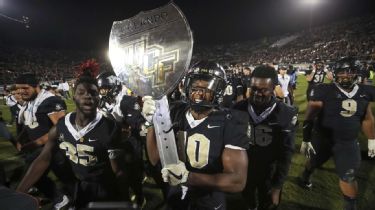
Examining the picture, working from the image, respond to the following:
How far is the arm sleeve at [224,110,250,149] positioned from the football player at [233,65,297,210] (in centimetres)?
120

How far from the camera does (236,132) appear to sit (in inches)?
89.1

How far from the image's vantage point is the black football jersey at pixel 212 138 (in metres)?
2.29

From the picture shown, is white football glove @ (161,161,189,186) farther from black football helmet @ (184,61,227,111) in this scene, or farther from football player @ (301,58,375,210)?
football player @ (301,58,375,210)

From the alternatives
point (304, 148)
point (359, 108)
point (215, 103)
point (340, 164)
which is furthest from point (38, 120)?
point (359, 108)

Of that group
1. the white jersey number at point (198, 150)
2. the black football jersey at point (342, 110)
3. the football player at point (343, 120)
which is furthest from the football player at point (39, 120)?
the black football jersey at point (342, 110)

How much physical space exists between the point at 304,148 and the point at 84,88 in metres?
3.29

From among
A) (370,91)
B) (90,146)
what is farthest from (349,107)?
(90,146)

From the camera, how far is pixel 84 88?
2965mm

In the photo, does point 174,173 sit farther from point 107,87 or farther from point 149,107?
point 107,87

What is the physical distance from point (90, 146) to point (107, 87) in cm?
230

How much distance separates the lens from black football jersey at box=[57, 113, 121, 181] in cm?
285

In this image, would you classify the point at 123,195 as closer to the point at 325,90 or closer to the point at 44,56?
the point at 325,90

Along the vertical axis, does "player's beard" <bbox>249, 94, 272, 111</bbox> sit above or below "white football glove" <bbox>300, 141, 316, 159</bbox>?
above

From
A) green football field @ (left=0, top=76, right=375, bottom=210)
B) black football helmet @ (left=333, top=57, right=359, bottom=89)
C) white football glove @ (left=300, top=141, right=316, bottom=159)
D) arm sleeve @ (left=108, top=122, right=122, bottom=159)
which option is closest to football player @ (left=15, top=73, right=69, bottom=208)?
arm sleeve @ (left=108, top=122, right=122, bottom=159)
